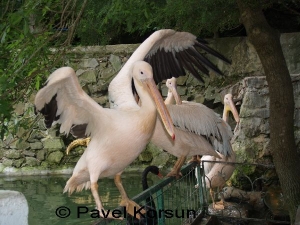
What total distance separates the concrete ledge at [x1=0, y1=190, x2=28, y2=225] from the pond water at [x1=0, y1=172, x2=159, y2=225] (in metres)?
4.23

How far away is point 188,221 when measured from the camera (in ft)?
12.7

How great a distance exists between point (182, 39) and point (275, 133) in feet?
3.55

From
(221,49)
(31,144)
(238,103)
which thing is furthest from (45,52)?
(31,144)

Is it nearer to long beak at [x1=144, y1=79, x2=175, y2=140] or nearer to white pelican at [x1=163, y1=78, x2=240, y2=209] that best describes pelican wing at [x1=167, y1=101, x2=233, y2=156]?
white pelican at [x1=163, y1=78, x2=240, y2=209]

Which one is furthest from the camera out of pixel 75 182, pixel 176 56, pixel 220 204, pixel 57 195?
pixel 57 195

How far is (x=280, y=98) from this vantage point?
4.07 metres

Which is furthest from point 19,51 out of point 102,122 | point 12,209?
point 12,209

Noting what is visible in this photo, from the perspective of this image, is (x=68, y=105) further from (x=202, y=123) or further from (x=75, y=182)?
(x=202, y=123)

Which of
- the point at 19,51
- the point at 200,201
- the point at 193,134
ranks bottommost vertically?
the point at 200,201

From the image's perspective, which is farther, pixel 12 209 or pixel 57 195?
pixel 57 195

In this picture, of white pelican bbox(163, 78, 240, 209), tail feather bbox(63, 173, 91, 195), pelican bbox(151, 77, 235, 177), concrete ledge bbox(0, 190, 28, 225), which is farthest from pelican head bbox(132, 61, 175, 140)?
concrete ledge bbox(0, 190, 28, 225)

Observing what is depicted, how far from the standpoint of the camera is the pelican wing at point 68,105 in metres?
2.86

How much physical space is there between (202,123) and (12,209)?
9.93 feet

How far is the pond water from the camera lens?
20.2 feet
